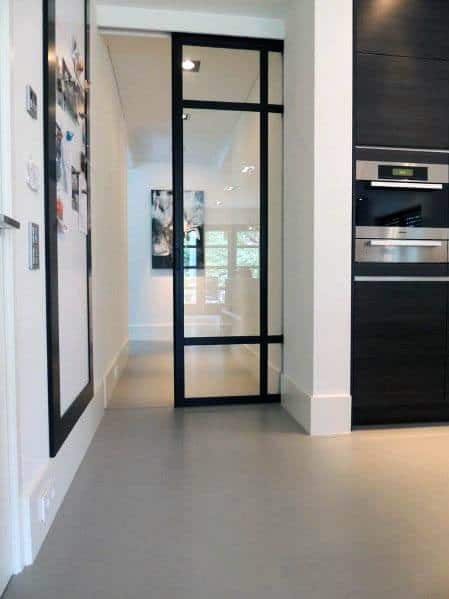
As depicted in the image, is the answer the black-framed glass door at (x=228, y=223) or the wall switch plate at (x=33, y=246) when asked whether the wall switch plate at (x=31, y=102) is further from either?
the black-framed glass door at (x=228, y=223)

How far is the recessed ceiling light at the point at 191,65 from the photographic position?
3.13 metres

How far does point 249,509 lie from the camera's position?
1.78 m

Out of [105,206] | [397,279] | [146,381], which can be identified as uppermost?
[105,206]

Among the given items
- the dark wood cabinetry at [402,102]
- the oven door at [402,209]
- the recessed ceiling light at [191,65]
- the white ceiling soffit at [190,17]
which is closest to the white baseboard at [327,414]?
the oven door at [402,209]

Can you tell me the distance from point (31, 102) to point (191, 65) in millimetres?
1994

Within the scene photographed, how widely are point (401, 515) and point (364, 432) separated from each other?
984mm

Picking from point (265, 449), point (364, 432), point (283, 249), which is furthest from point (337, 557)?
point (283, 249)

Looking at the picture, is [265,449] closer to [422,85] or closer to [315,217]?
[315,217]

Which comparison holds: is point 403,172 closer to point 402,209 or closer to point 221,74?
point 402,209

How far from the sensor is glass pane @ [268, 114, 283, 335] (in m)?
3.25

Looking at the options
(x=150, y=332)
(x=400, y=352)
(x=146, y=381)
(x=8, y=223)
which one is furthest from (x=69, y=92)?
(x=150, y=332)

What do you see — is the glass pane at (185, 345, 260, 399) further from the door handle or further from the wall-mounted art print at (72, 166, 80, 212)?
the door handle

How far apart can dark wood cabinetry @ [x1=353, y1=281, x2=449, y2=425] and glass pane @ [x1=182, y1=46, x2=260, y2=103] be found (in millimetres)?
1743

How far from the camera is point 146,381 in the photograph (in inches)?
160
